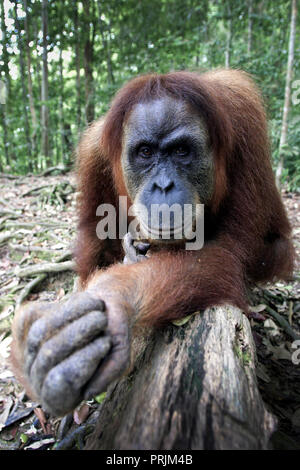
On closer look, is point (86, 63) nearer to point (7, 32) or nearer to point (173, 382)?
point (7, 32)

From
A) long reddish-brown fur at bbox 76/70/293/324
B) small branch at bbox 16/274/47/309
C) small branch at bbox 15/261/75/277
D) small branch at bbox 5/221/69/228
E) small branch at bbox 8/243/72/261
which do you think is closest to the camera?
long reddish-brown fur at bbox 76/70/293/324

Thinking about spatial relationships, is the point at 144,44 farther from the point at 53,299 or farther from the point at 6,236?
the point at 53,299

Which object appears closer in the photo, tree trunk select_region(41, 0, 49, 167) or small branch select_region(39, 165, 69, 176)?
tree trunk select_region(41, 0, 49, 167)

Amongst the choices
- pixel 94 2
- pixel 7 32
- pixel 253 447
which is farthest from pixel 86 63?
pixel 253 447

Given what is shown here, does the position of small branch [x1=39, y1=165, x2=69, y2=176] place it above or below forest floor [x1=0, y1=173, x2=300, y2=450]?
above

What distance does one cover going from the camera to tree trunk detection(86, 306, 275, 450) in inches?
40.2

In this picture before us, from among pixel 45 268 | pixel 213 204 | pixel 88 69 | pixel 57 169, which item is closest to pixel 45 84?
pixel 88 69

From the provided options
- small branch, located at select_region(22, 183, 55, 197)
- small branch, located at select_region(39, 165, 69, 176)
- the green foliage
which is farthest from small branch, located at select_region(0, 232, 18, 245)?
small branch, located at select_region(39, 165, 69, 176)

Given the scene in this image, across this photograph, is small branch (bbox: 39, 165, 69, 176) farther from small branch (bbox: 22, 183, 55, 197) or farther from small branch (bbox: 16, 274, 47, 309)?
small branch (bbox: 16, 274, 47, 309)

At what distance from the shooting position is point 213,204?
2.25 metres

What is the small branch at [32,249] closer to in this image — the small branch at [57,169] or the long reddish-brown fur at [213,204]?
the long reddish-brown fur at [213,204]

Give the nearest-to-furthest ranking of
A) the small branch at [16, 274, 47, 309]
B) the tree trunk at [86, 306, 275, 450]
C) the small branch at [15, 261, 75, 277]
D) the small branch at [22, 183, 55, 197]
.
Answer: the tree trunk at [86, 306, 275, 450]
the small branch at [16, 274, 47, 309]
the small branch at [15, 261, 75, 277]
the small branch at [22, 183, 55, 197]

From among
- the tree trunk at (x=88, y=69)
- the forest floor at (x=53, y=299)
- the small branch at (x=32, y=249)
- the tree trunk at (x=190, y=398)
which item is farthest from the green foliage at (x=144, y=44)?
the tree trunk at (x=190, y=398)

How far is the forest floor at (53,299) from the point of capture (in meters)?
2.04
